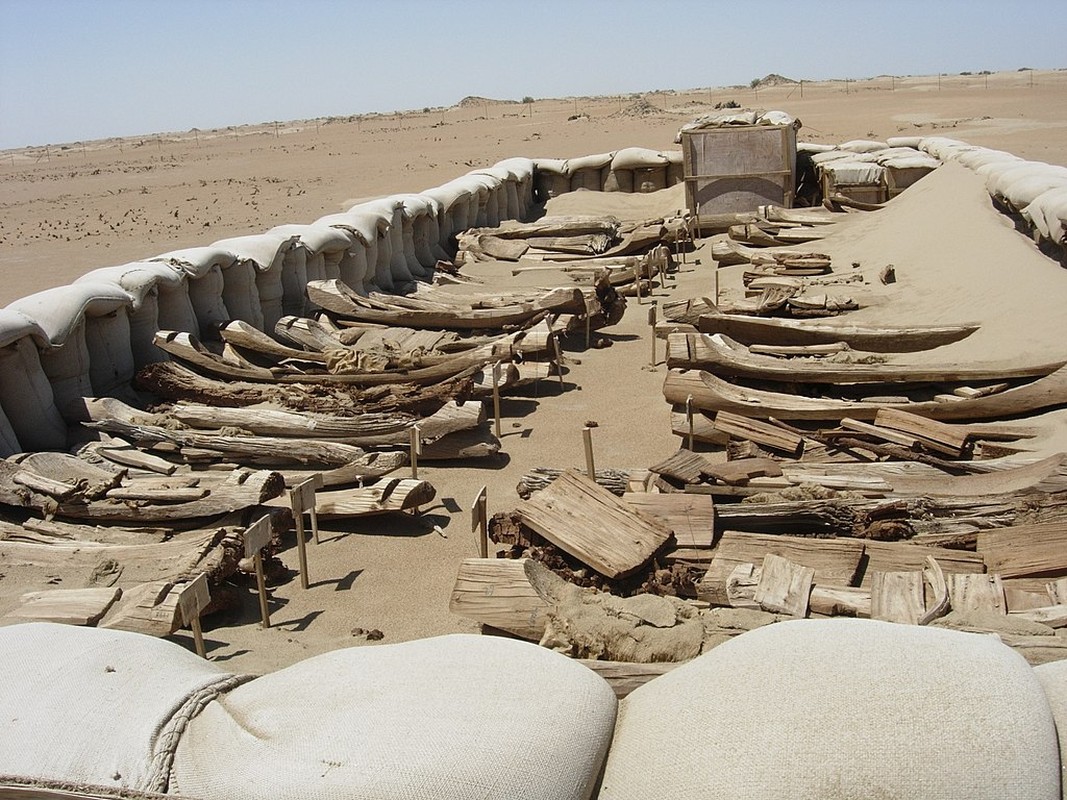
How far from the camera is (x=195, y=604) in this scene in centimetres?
484

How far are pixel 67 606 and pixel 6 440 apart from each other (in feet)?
9.43

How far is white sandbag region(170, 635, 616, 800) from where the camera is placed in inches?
106

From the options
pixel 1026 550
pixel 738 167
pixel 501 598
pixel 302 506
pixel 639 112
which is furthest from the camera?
pixel 639 112

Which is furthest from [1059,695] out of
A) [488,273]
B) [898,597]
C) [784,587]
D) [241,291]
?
[488,273]

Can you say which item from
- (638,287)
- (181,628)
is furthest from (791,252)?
(181,628)

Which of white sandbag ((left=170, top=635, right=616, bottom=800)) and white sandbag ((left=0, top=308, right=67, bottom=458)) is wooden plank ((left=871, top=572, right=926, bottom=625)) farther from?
white sandbag ((left=0, top=308, right=67, bottom=458))

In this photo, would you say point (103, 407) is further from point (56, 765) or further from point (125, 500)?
point (56, 765)

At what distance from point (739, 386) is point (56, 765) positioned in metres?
6.28

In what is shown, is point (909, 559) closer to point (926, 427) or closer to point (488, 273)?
point (926, 427)

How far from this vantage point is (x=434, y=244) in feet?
53.1

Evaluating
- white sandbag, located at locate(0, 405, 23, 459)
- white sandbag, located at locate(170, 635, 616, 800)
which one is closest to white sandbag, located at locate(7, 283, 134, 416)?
white sandbag, located at locate(0, 405, 23, 459)

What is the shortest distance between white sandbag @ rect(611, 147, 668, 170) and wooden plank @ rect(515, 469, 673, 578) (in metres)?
16.3

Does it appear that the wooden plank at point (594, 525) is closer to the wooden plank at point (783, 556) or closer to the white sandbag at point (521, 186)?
the wooden plank at point (783, 556)

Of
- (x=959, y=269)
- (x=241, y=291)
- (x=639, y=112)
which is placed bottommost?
(x=959, y=269)
